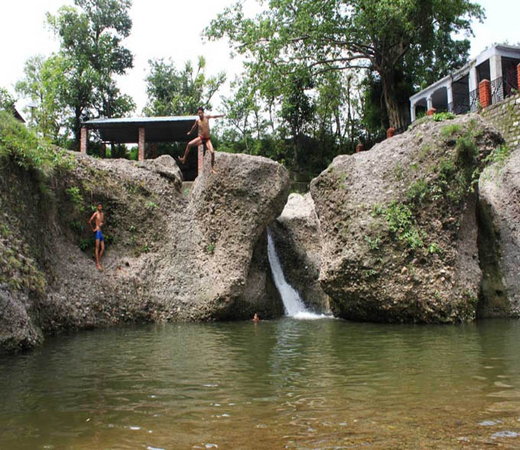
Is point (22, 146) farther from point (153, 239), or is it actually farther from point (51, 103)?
point (51, 103)

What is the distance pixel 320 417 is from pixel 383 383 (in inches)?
60.2

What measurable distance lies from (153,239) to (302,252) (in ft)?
16.8

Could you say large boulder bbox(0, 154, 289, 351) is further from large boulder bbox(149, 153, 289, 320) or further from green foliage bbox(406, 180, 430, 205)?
green foliage bbox(406, 180, 430, 205)

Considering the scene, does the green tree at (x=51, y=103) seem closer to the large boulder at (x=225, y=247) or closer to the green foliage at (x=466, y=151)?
the large boulder at (x=225, y=247)

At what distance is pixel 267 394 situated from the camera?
17.7ft

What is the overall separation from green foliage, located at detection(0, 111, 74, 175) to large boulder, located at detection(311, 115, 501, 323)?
24.5ft

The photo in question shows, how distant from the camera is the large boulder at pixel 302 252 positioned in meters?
16.6

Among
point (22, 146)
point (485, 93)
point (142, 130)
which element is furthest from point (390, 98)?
point (22, 146)

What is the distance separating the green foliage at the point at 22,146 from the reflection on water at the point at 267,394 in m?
4.56

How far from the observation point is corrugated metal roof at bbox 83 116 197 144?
81.3 ft

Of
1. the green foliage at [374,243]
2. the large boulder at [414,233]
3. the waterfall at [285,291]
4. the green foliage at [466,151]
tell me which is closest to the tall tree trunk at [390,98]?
the waterfall at [285,291]

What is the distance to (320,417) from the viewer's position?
14.8 feet

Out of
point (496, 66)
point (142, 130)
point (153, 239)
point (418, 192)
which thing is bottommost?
point (153, 239)

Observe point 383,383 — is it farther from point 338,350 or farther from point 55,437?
point 55,437
